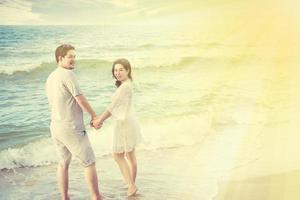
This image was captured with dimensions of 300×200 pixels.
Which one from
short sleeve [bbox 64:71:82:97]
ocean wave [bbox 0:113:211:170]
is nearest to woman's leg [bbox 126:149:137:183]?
short sleeve [bbox 64:71:82:97]

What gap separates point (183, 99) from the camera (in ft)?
39.9

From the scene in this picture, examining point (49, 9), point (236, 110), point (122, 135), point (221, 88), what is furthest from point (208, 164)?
point (49, 9)

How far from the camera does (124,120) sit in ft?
15.1

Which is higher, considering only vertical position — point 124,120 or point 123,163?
point 124,120

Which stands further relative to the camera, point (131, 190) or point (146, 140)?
point (146, 140)

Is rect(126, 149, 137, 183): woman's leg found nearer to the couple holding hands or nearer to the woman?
the woman

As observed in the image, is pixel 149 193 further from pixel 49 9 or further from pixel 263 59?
pixel 263 59

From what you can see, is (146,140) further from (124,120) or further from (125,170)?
(124,120)

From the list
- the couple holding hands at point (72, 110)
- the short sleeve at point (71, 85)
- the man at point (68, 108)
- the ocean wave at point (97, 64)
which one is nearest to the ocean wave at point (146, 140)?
the couple holding hands at point (72, 110)

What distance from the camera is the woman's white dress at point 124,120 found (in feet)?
14.9

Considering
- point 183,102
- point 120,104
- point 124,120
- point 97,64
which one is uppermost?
point 120,104

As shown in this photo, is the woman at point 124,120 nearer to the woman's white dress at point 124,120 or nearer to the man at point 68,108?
the woman's white dress at point 124,120

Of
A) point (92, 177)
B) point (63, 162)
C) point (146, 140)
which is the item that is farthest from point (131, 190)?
point (146, 140)

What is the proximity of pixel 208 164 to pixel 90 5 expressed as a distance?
12743 millimetres
